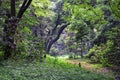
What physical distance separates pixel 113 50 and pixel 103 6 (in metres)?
7.06

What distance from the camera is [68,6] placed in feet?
44.4

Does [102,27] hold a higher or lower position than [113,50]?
higher

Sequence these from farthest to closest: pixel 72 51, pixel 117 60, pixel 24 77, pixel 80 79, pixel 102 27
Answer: pixel 72 51 → pixel 102 27 → pixel 117 60 → pixel 80 79 → pixel 24 77

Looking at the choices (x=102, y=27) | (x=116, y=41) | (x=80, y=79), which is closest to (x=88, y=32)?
(x=102, y=27)

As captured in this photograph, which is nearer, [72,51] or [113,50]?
[113,50]

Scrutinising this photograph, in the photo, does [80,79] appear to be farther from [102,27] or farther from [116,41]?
[102,27]

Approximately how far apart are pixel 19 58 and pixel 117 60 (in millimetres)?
5857

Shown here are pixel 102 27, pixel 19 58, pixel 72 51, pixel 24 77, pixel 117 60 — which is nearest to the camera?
pixel 24 77

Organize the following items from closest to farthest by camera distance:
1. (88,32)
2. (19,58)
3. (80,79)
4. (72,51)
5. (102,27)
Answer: (80,79), (19,58), (102,27), (88,32), (72,51)

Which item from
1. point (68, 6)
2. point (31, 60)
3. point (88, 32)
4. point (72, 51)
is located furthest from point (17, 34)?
point (72, 51)

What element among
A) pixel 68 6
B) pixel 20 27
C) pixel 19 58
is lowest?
pixel 19 58

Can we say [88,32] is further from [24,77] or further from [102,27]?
[24,77]

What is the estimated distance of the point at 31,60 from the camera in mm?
14484

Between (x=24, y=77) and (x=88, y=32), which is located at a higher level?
(x=88, y=32)
